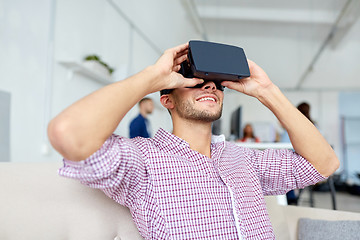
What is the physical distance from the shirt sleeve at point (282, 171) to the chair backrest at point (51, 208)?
1.82 feet

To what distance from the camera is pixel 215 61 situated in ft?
3.37

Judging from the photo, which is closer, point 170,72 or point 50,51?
point 170,72

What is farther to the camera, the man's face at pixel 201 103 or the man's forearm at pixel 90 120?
the man's face at pixel 201 103

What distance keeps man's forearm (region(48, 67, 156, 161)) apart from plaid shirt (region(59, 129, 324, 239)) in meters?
0.04

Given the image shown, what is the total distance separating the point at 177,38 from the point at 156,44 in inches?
38.0

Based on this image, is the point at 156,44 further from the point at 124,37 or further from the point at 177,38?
the point at 124,37

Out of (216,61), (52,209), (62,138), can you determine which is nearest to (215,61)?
(216,61)

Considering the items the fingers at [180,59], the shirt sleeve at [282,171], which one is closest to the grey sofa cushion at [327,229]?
the shirt sleeve at [282,171]

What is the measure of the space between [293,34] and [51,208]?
8.79 meters

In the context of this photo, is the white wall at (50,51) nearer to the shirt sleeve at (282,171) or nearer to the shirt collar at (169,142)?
the shirt collar at (169,142)

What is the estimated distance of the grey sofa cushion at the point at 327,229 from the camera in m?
1.26

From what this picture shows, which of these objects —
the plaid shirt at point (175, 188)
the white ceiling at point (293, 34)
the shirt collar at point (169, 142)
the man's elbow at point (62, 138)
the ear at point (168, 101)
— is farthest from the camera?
the white ceiling at point (293, 34)

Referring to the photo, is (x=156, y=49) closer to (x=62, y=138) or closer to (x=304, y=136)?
(x=304, y=136)

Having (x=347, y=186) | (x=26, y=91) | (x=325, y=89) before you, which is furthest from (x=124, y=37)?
(x=325, y=89)
